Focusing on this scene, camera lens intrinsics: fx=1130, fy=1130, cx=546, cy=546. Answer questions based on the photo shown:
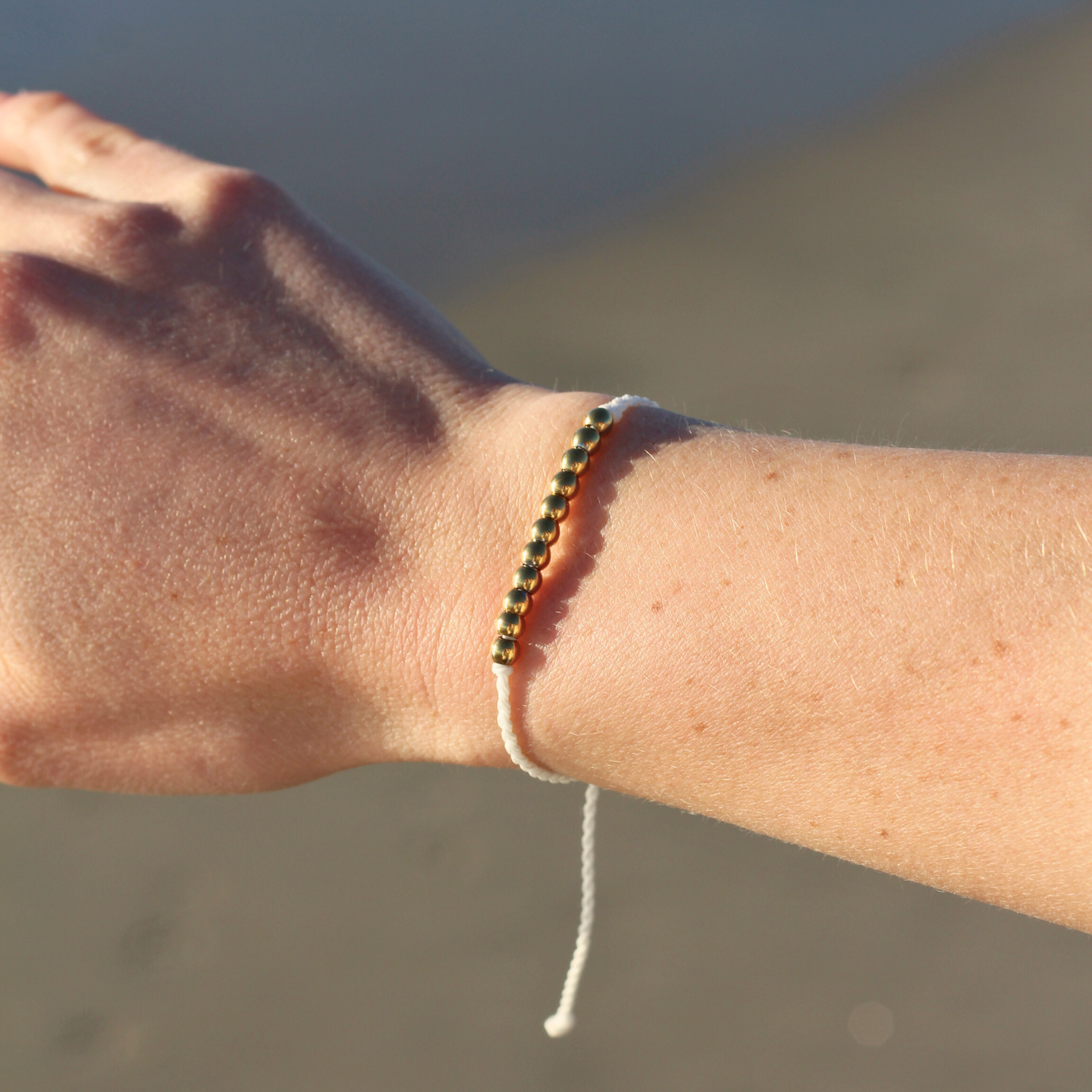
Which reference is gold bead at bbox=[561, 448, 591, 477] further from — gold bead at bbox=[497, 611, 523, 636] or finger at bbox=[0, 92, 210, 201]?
finger at bbox=[0, 92, 210, 201]

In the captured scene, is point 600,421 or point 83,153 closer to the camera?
point 600,421

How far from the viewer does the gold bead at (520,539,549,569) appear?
4.26ft

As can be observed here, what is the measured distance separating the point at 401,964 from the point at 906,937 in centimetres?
119

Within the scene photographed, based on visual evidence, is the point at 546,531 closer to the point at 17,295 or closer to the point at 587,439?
the point at 587,439

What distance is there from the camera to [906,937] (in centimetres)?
265

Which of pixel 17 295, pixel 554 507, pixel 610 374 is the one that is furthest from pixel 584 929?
pixel 610 374

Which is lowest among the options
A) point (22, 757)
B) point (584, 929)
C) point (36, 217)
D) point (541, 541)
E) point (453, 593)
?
point (584, 929)

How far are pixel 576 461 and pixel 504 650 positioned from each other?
24 cm

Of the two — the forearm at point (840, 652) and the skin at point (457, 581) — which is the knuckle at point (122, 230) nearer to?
the skin at point (457, 581)

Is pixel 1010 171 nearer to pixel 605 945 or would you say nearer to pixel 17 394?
pixel 605 945

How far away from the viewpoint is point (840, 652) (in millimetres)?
1182

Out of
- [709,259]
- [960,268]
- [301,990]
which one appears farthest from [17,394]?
[960,268]

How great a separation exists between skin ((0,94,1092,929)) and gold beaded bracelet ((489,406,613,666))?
0.02 metres

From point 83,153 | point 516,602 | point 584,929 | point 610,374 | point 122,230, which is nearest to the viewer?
point 516,602
